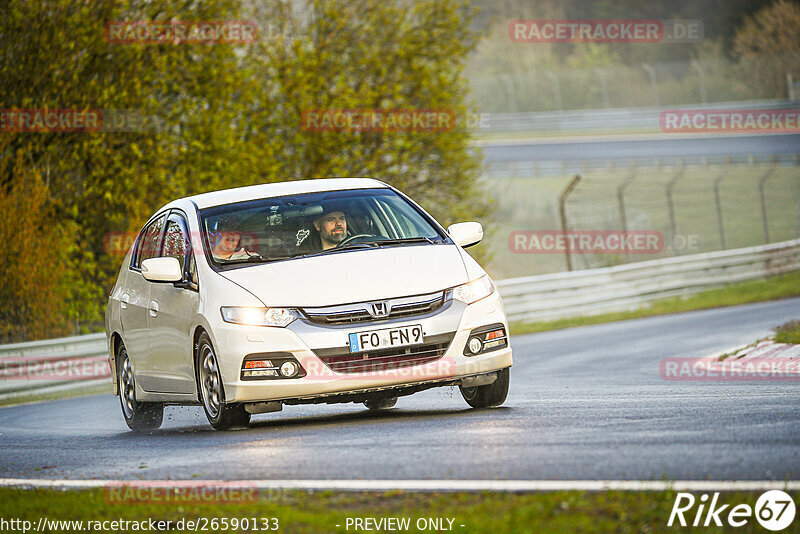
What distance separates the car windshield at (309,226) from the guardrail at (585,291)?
8.72 meters

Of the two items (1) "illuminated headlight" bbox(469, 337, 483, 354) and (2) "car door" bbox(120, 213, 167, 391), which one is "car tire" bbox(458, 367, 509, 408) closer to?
(1) "illuminated headlight" bbox(469, 337, 483, 354)

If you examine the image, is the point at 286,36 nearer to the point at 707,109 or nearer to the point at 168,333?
the point at 168,333

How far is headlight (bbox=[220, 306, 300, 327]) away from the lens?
843 centimetres

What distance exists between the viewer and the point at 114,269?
24734 mm

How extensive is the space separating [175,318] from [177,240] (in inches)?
31.7

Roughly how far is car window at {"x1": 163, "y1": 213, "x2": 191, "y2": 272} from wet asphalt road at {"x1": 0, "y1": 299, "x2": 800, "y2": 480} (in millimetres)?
1359

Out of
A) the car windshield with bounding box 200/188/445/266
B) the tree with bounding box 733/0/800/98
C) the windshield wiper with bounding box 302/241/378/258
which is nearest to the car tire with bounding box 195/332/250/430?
the car windshield with bounding box 200/188/445/266

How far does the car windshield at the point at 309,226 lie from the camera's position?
9297 mm

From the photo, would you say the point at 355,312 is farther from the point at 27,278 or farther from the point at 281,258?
the point at 27,278

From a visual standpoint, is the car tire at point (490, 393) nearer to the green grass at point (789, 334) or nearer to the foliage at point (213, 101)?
the green grass at point (789, 334)

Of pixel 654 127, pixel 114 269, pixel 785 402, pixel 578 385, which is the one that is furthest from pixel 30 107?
pixel 654 127

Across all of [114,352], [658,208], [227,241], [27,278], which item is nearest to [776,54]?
[658,208]

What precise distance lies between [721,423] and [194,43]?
19584 millimetres

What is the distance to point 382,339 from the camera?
8383 millimetres
